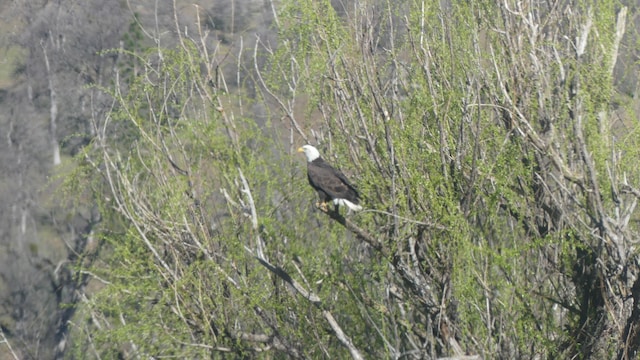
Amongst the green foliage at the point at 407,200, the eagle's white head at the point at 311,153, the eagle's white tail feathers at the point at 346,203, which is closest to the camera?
the green foliage at the point at 407,200

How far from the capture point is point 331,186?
20.9ft

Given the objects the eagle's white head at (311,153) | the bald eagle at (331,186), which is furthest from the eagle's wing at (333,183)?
the eagle's white head at (311,153)

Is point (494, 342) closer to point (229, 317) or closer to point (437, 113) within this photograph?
point (437, 113)

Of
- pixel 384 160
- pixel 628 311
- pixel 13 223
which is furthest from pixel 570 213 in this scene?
pixel 13 223

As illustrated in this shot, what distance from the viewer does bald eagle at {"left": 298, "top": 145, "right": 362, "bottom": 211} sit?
625 cm

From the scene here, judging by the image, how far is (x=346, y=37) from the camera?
22.1ft

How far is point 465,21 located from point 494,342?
210 centimetres

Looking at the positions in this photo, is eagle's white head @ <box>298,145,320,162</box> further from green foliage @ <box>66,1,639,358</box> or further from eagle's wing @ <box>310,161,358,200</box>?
eagle's wing @ <box>310,161,358,200</box>

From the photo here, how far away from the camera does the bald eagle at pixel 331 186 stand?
6.25m

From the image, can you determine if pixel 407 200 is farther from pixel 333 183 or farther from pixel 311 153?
pixel 311 153

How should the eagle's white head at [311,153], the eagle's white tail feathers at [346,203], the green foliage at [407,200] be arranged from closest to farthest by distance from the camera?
the green foliage at [407,200] → the eagle's white tail feathers at [346,203] → the eagle's white head at [311,153]

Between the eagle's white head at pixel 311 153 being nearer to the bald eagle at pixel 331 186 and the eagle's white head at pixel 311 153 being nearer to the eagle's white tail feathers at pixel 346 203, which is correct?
the bald eagle at pixel 331 186

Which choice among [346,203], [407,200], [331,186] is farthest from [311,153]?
[407,200]

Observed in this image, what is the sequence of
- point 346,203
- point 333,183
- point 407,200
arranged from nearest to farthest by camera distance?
point 407,200 < point 346,203 < point 333,183
